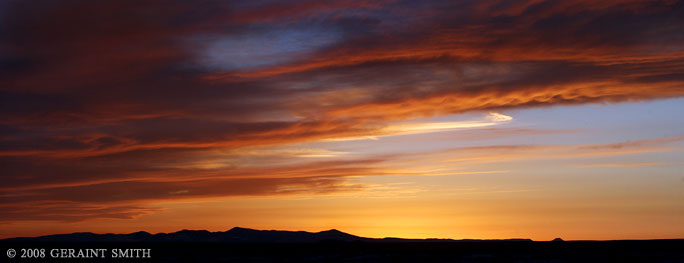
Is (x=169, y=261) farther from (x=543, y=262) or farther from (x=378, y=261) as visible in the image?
(x=543, y=262)

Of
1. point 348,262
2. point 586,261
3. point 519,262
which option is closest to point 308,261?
point 348,262

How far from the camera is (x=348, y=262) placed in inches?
2879

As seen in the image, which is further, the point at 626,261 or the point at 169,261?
the point at 169,261

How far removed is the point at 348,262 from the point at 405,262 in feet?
20.3

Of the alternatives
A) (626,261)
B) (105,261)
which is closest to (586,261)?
(626,261)

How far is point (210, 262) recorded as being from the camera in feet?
241

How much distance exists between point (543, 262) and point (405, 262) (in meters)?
Result: 14.0

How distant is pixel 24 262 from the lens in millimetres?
72188

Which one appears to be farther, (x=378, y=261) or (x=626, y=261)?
(x=378, y=261)

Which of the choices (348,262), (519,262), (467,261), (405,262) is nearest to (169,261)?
(348,262)

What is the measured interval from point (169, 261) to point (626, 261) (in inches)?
1840

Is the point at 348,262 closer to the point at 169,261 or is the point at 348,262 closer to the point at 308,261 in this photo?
the point at 308,261

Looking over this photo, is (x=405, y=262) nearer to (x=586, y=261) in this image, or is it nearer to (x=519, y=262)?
(x=519, y=262)

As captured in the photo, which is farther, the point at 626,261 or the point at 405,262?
the point at 405,262
